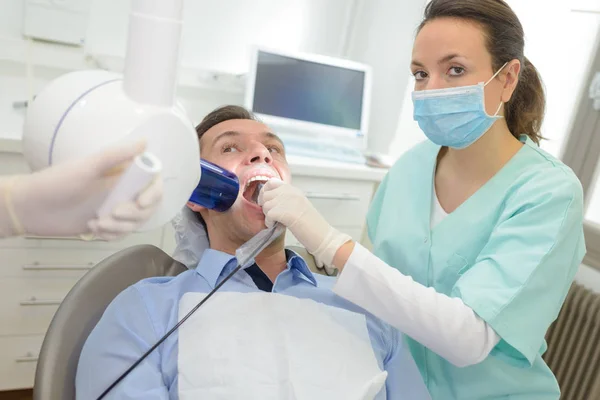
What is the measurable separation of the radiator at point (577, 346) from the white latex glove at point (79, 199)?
1862 mm

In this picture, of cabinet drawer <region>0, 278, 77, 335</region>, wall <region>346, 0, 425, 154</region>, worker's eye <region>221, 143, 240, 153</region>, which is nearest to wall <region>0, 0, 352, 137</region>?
wall <region>346, 0, 425, 154</region>

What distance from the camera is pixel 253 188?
52.7 inches

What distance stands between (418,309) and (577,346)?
50.3 inches

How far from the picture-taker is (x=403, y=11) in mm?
2928

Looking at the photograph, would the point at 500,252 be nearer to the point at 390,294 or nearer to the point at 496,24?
the point at 390,294

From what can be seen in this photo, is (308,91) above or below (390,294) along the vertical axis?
above

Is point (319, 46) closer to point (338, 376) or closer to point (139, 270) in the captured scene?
point (139, 270)

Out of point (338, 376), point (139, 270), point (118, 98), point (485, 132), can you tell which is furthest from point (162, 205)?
point (485, 132)

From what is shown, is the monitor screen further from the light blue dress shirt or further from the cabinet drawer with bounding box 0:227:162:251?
the light blue dress shirt

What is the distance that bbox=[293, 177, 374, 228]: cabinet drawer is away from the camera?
2.39 meters

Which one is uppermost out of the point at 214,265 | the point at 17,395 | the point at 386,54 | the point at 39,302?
the point at 386,54

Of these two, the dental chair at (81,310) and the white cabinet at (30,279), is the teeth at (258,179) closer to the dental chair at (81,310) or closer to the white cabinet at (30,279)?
the dental chair at (81,310)

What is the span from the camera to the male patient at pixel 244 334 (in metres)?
1.08

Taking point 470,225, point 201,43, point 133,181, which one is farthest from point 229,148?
point 201,43
